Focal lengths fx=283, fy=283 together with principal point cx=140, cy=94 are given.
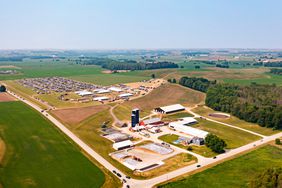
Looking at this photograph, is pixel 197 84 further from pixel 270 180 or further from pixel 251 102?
pixel 270 180

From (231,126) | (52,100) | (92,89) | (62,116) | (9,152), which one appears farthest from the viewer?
(92,89)

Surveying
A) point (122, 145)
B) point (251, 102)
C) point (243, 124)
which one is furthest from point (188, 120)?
point (122, 145)

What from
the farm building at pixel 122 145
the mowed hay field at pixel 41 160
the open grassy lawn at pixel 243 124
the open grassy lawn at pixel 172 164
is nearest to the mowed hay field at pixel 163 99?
the open grassy lawn at pixel 243 124

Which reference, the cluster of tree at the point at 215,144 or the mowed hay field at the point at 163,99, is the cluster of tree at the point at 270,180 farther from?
the mowed hay field at the point at 163,99

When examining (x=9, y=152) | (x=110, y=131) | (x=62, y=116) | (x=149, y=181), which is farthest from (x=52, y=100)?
(x=149, y=181)

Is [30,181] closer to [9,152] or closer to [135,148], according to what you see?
[9,152]

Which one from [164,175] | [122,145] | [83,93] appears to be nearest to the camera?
[164,175]
